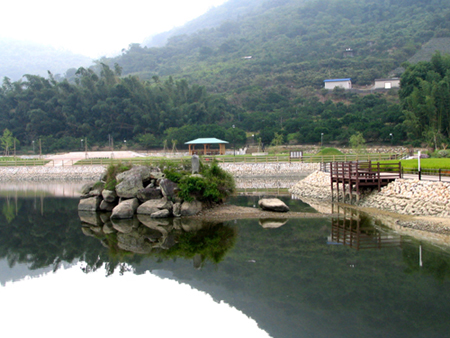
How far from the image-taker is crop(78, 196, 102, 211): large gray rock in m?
20.3

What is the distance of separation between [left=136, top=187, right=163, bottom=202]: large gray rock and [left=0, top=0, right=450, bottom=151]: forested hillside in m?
37.0

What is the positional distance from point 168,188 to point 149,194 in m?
1.26

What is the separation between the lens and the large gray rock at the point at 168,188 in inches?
721

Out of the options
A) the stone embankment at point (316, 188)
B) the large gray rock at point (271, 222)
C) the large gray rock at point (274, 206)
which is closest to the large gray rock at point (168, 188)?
the large gray rock at point (274, 206)

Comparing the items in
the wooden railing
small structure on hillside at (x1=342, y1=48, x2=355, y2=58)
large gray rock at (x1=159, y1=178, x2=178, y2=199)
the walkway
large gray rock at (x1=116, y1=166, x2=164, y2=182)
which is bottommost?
large gray rock at (x1=159, y1=178, x2=178, y2=199)

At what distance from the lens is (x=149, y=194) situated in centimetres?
1884

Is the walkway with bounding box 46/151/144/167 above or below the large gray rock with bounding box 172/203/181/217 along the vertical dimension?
above

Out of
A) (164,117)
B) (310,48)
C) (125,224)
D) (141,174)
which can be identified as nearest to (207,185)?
(141,174)

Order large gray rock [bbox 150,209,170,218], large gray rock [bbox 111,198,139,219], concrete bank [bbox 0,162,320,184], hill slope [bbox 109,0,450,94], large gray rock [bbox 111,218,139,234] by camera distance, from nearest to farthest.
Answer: large gray rock [bbox 111,218,139,234] < large gray rock [bbox 150,209,170,218] < large gray rock [bbox 111,198,139,219] < concrete bank [bbox 0,162,320,184] < hill slope [bbox 109,0,450,94]

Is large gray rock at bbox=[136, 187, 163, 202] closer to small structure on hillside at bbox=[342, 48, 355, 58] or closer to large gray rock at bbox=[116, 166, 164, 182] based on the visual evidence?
large gray rock at bbox=[116, 166, 164, 182]

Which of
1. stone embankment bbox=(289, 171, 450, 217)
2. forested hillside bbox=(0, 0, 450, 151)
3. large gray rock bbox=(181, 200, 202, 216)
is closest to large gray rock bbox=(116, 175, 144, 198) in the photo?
large gray rock bbox=(181, 200, 202, 216)

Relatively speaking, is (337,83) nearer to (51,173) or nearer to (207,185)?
(51,173)

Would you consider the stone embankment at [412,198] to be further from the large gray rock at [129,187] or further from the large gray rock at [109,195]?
the large gray rock at [109,195]

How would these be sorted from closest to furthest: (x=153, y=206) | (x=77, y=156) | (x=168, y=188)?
(x=168, y=188) → (x=153, y=206) → (x=77, y=156)
